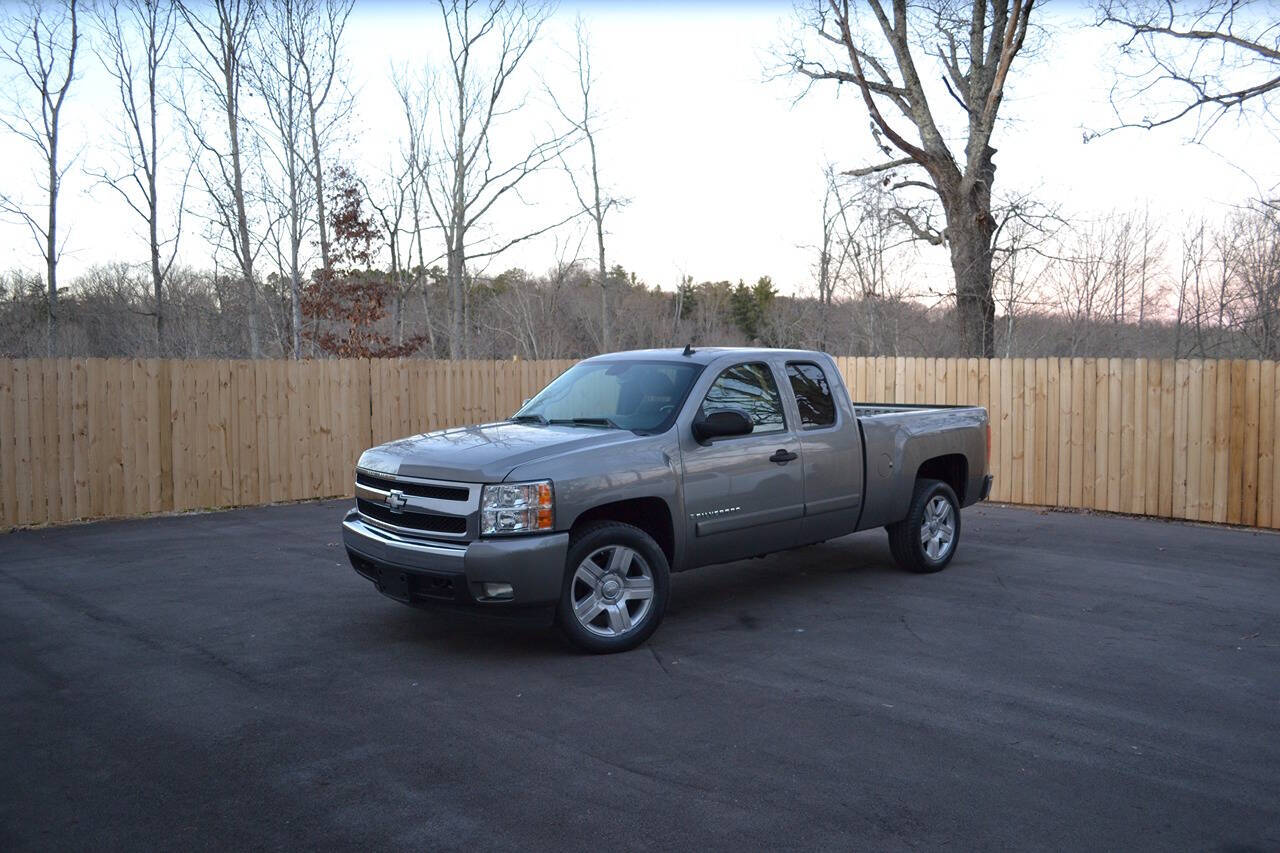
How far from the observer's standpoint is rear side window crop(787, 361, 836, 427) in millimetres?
7832

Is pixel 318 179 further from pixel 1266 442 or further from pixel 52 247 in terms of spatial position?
pixel 1266 442

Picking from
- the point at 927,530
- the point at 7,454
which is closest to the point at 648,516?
the point at 927,530

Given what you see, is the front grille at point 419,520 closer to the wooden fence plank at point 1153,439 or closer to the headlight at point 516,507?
the headlight at point 516,507

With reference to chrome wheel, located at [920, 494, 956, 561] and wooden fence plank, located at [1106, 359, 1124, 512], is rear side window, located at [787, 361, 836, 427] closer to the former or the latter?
chrome wheel, located at [920, 494, 956, 561]

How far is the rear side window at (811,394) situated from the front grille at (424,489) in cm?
291

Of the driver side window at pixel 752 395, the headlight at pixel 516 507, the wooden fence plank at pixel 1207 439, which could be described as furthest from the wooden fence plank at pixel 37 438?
the wooden fence plank at pixel 1207 439

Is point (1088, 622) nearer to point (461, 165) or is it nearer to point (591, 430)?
point (591, 430)

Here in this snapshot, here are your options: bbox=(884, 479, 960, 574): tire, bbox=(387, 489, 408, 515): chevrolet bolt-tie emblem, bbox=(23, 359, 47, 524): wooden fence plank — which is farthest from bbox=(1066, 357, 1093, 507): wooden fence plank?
bbox=(23, 359, 47, 524): wooden fence plank

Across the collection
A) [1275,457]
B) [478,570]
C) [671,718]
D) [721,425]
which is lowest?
[671,718]

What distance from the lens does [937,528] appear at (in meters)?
9.11

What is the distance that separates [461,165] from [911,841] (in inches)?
995

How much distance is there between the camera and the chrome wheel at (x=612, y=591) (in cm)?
633

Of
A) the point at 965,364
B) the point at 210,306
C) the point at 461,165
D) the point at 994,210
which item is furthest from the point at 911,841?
the point at 210,306

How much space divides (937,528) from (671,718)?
15.4 feet
